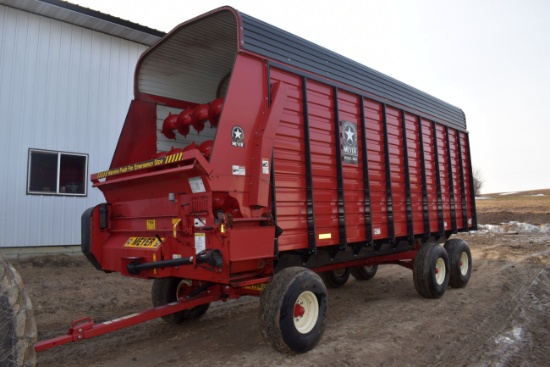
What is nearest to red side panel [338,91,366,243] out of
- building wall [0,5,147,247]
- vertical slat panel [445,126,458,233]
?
vertical slat panel [445,126,458,233]

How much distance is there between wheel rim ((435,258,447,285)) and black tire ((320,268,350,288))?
5.96ft

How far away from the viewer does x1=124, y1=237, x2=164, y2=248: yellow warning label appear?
15.8ft

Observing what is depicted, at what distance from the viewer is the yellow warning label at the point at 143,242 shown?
189 inches

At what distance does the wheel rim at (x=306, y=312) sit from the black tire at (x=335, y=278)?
3.81 meters

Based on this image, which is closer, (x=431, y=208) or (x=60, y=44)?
(x=431, y=208)

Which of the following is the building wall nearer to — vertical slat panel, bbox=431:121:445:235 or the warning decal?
the warning decal

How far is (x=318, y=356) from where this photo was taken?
4.47 m

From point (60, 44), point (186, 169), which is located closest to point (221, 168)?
point (186, 169)

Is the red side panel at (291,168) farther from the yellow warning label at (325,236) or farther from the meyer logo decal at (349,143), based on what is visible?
the meyer logo decal at (349,143)

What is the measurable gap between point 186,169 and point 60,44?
25.4 feet

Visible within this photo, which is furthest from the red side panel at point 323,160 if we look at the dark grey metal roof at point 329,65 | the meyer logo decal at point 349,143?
the dark grey metal roof at point 329,65

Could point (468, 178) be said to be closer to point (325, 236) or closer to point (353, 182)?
point (353, 182)

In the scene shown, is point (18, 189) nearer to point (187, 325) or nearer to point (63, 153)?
point (63, 153)

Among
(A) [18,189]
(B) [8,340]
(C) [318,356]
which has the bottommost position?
(C) [318,356]
